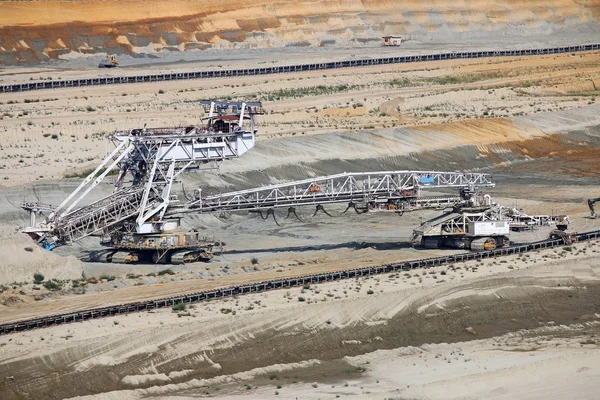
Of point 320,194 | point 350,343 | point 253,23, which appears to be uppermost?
point 253,23

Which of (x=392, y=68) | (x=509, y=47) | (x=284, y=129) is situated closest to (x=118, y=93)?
(x=284, y=129)

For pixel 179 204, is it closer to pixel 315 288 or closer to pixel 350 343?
pixel 315 288

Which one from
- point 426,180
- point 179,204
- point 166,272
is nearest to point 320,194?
point 426,180

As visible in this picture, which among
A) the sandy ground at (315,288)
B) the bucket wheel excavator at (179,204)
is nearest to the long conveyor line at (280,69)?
the sandy ground at (315,288)

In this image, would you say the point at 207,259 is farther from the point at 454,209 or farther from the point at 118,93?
the point at 118,93

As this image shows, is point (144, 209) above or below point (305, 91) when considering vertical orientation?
below

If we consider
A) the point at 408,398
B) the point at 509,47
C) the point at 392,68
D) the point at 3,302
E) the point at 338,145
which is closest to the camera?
the point at 408,398

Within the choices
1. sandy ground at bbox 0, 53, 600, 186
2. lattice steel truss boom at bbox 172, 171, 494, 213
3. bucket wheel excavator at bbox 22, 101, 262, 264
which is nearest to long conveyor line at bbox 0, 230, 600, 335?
lattice steel truss boom at bbox 172, 171, 494, 213

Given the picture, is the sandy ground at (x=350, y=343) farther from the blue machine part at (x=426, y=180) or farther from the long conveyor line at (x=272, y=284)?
the blue machine part at (x=426, y=180)
